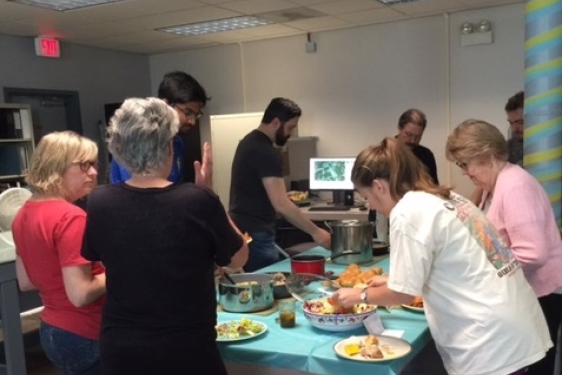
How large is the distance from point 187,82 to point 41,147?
59 cm

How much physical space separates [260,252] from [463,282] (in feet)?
5.02

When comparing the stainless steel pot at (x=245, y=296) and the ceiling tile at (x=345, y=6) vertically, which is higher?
the ceiling tile at (x=345, y=6)

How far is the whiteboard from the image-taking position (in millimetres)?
5648

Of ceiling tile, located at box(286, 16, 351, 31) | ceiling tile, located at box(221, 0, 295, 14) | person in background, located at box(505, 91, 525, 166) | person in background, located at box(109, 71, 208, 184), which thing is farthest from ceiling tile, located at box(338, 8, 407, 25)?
person in background, located at box(109, 71, 208, 184)

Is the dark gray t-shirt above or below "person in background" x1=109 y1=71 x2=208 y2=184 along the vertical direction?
below

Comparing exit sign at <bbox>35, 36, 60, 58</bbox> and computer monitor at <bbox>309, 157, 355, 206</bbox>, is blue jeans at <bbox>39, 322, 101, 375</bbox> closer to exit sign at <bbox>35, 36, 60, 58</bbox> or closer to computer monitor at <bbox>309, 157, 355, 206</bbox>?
computer monitor at <bbox>309, 157, 355, 206</bbox>

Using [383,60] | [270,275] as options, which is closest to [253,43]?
[383,60]

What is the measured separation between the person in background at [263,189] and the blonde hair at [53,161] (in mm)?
1205

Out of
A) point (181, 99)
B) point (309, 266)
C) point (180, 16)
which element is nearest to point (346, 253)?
point (309, 266)

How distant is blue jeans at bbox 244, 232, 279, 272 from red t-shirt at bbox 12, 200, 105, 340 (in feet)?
4.06

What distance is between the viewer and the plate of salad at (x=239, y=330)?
68.0 inches

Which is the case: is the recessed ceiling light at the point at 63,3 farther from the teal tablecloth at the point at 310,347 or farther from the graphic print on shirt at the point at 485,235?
the graphic print on shirt at the point at 485,235

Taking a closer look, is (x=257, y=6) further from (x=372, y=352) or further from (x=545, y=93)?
(x=372, y=352)

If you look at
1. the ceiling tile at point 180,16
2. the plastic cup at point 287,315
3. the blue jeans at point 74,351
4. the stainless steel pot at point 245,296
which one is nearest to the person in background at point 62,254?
the blue jeans at point 74,351
